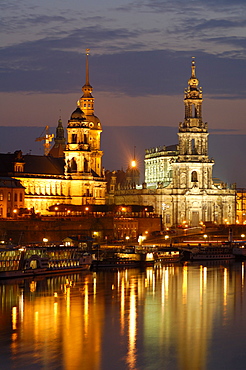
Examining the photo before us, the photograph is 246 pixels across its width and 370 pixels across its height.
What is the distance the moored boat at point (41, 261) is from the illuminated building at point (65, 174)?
141ft

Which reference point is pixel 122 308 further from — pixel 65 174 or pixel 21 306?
pixel 65 174

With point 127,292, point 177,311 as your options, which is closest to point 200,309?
point 177,311

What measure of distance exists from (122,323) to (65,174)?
8475 cm

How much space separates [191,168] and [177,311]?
91156 mm

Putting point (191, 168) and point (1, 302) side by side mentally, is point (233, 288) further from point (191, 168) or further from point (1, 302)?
point (191, 168)

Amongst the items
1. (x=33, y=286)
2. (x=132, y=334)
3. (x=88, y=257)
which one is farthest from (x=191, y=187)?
(x=132, y=334)

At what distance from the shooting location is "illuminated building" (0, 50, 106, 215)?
144 meters

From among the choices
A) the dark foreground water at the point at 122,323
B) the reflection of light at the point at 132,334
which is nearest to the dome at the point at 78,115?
the dark foreground water at the point at 122,323

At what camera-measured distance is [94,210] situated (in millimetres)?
142000

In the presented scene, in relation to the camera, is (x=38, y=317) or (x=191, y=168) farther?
(x=191, y=168)

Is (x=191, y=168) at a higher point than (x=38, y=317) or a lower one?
higher

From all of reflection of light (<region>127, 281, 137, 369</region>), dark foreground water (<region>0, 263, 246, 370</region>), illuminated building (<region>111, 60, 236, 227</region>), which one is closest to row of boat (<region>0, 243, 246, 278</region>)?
dark foreground water (<region>0, 263, 246, 370</region>)

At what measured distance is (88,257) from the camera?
10175cm

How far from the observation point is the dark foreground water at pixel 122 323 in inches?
2131
